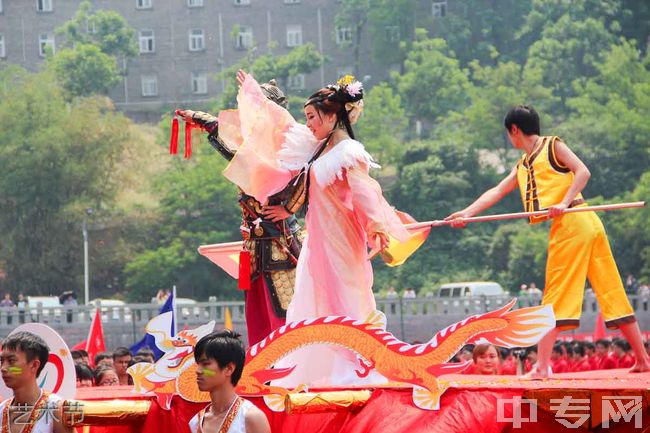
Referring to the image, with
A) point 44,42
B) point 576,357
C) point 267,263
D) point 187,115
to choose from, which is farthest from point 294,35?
point 267,263

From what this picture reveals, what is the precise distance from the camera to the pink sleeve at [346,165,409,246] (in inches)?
270

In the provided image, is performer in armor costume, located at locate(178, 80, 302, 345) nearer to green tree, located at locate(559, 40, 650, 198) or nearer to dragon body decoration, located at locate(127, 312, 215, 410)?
dragon body decoration, located at locate(127, 312, 215, 410)

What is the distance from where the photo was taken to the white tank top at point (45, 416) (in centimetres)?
543

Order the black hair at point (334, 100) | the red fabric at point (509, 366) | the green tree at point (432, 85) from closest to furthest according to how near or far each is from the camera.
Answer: the black hair at point (334, 100)
the red fabric at point (509, 366)
the green tree at point (432, 85)

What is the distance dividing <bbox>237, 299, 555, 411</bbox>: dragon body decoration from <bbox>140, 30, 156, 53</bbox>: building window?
214ft

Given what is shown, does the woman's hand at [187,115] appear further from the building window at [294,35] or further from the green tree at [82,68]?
the building window at [294,35]

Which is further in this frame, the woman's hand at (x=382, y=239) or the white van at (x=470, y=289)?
the white van at (x=470, y=289)

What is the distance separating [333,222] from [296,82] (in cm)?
6161

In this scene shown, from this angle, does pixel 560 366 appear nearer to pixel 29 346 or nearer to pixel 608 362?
pixel 608 362

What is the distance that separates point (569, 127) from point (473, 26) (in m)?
18.2

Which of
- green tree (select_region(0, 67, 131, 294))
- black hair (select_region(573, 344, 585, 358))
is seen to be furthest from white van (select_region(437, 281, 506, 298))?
black hair (select_region(573, 344, 585, 358))

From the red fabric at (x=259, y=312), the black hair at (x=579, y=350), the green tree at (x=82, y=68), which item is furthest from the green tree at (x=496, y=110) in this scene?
the red fabric at (x=259, y=312)

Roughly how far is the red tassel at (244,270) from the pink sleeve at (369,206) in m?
1.10

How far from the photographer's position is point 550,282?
7395mm
